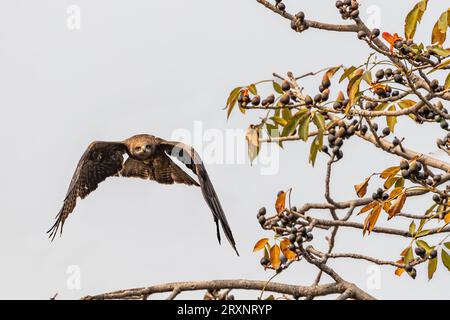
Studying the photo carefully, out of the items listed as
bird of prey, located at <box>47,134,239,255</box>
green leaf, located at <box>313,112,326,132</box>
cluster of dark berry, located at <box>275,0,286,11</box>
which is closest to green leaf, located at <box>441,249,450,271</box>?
green leaf, located at <box>313,112,326,132</box>

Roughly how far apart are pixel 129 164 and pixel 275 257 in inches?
211

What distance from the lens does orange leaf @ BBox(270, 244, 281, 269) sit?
672 centimetres

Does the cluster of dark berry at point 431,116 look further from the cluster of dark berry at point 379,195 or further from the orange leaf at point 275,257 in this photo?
the orange leaf at point 275,257

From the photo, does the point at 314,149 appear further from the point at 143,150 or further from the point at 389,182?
the point at 143,150

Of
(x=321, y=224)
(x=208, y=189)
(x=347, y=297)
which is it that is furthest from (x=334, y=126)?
(x=208, y=189)

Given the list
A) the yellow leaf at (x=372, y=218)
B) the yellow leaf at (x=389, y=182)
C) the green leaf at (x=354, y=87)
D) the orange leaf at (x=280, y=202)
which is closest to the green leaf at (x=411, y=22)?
the green leaf at (x=354, y=87)

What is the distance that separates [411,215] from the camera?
23.2 ft

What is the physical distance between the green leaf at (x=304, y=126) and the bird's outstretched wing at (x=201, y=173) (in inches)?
44.9

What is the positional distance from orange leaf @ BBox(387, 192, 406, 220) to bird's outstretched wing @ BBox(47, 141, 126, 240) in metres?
4.96

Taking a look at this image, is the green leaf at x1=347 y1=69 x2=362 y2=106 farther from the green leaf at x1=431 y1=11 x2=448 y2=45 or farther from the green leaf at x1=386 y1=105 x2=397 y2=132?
the green leaf at x1=386 y1=105 x2=397 y2=132

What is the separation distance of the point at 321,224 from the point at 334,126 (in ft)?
2.31

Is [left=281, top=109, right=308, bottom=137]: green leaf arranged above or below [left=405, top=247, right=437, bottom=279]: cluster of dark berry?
above
